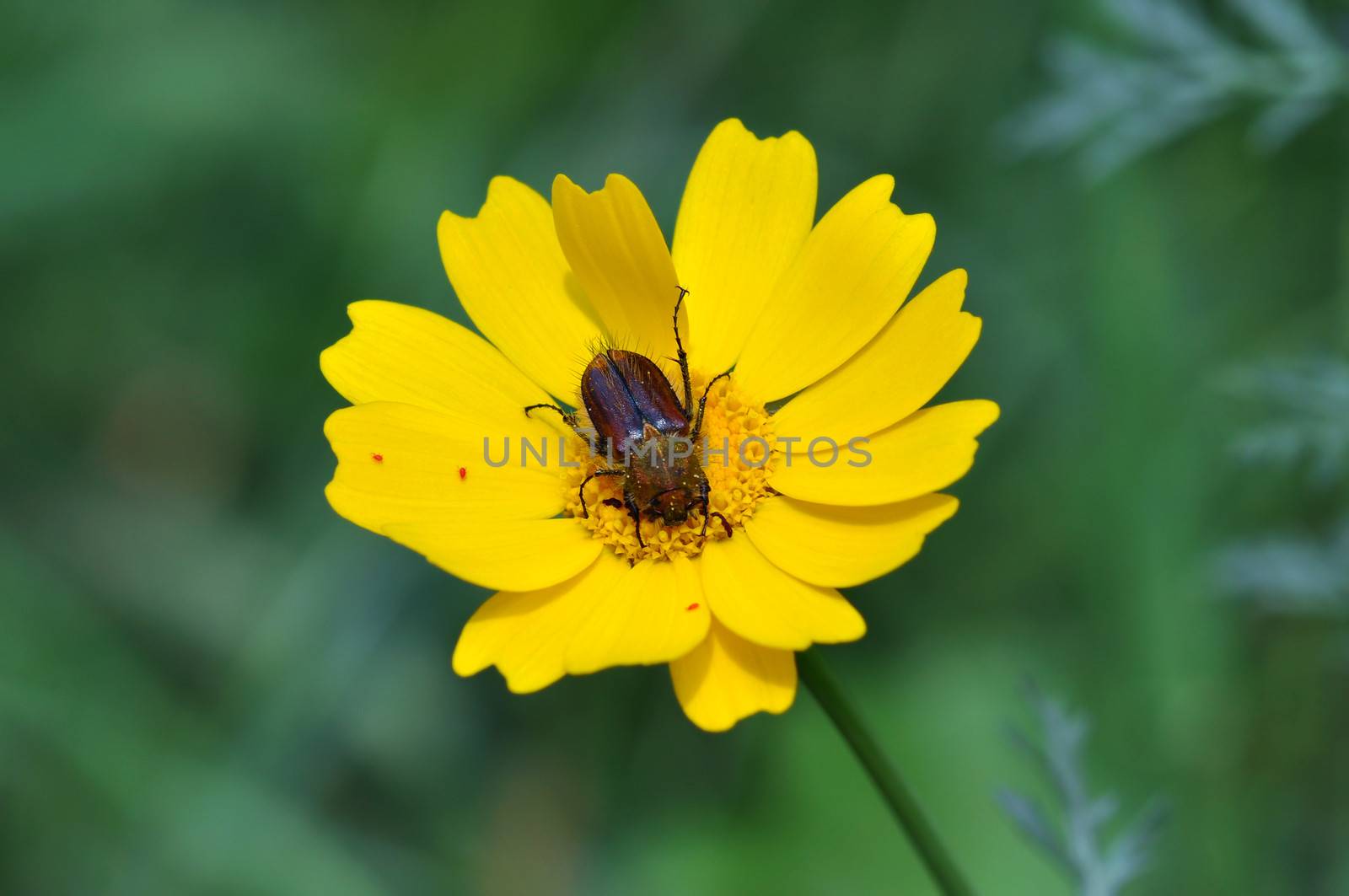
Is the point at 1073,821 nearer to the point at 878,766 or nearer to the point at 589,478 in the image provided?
the point at 878,766

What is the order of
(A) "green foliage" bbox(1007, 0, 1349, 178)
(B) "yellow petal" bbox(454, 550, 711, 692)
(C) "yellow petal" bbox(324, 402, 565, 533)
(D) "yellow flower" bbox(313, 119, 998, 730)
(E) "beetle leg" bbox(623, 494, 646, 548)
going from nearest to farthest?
1. (B) "yellow petal" bbox(454, 550, 711, 692)
2. (D) "yellow flower" bbox(313, 119, 998, 730)
3. (C) "yellow petal" bbox(324, 402, 565, 533)
4. (E) "beetle leg" bbox(623, 494, 646, 548)
5. (A) "green foliage" bbox(1007, 0, 1349, 178)

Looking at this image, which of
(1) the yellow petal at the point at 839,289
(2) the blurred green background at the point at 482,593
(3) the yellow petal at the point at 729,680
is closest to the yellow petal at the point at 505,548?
(3) the yellow petal at the point at 729,680

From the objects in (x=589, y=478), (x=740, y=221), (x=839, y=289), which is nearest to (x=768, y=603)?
(x=589, y=478)

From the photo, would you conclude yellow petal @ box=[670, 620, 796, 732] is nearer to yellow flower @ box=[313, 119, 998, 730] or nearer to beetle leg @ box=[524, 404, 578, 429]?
yellow flower @ box=[313, 119, 998, 730]

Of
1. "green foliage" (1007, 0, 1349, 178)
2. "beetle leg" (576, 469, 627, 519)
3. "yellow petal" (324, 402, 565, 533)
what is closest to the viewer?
"yellow petal" (324, 402, 565, 533)

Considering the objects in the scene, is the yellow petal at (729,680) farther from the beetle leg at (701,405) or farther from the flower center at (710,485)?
the beetle leg at (701,405)

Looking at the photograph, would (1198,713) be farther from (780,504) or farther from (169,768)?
(169,768)

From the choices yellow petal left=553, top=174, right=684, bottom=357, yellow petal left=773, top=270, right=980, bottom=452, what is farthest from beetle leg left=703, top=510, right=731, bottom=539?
yellow petal left=553, top=174, right=684, bottom=357

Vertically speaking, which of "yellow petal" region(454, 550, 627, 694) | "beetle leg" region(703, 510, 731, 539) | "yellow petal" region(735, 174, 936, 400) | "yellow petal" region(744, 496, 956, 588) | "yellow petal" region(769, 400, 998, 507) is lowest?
"yellow petal" region(454, 550, 627, 694)
